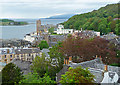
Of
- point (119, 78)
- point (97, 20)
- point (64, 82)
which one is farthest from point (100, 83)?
point (97, 20)

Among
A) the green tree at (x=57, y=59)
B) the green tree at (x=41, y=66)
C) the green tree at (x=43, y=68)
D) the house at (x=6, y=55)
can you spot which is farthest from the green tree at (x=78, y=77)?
the house at (x=6, y=55)

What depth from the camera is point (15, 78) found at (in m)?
9.04

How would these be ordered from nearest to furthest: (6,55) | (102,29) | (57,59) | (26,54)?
1. (57,59)
2. (6,55)
3. (26,54)
4. (102,29)

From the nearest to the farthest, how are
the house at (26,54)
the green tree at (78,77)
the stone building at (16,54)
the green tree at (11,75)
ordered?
the green tree at (78,77), the green tree at (11,75), the stone building at (16,54), the house at (26,54)

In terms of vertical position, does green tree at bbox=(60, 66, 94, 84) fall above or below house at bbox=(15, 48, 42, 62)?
above

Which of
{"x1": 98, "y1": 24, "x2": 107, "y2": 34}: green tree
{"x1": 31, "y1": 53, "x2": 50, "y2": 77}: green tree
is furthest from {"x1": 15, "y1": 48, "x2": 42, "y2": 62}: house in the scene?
{"x1": 98, "y1": 24, "x2": 107, "y2": 34}: green tree

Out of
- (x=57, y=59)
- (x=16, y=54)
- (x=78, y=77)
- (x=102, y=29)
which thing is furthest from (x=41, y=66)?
(x=102, y=29)

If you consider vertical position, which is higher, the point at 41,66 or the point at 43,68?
the point at 41,66

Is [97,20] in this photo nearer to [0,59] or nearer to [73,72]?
[0,59]

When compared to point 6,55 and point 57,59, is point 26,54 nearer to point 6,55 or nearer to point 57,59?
point 6,55

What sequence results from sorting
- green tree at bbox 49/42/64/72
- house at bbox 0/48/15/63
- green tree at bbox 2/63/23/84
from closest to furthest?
green tree at bbox 2/63/23/84
green tree at bbox 49/42/64/72
house at bbox 0/48/15/63

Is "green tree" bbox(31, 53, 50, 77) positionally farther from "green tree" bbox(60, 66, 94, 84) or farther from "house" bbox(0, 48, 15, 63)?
"house" bbox(0, 48, 15, 63)

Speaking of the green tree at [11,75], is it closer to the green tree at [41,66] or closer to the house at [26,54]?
the green tree at [41,66]

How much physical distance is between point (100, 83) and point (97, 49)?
247 inches
